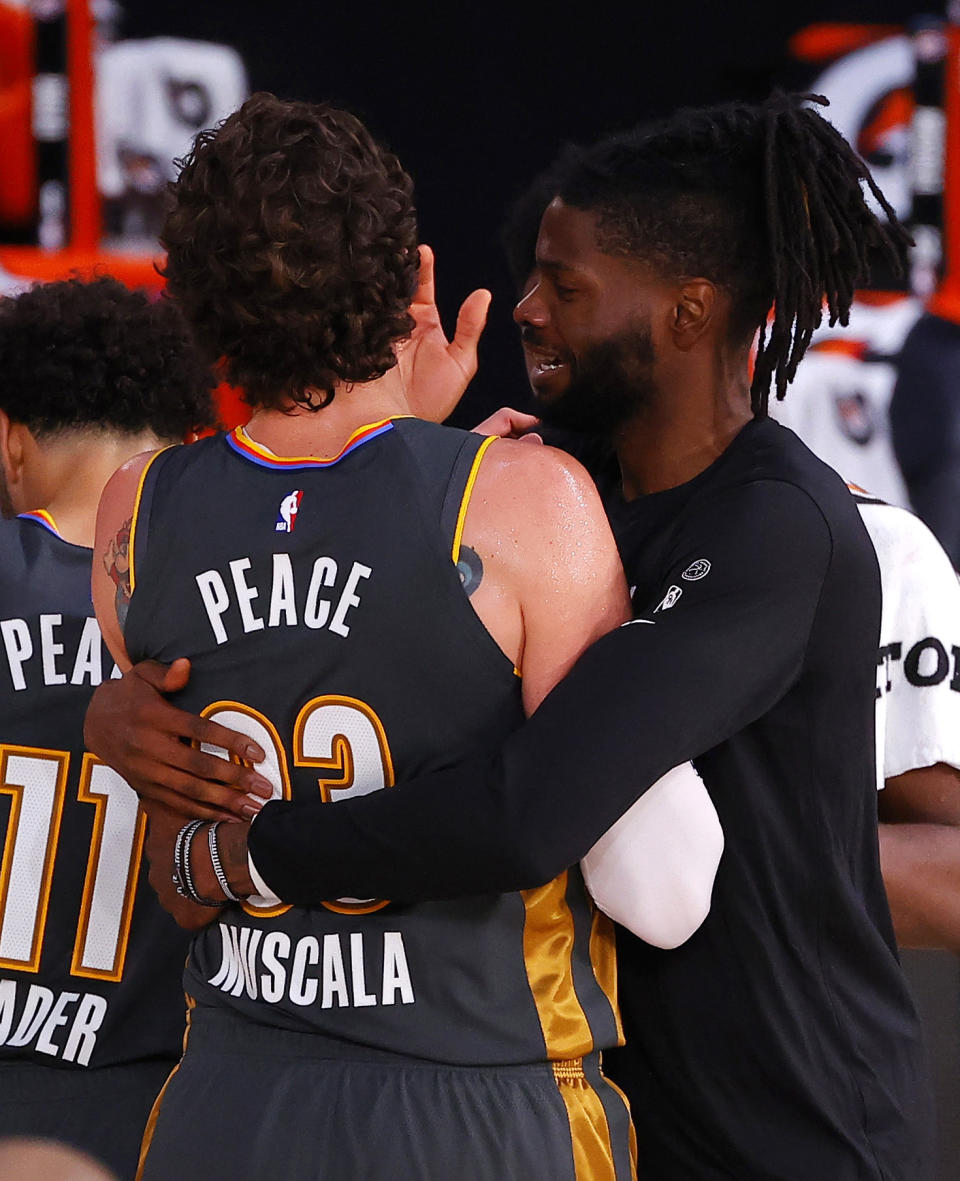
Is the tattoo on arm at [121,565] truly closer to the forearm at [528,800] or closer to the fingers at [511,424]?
the forearm at [528,800]

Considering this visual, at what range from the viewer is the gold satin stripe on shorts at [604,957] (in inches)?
52.8

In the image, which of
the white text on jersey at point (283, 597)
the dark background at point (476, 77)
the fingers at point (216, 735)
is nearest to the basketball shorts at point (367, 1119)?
the fingers at point (216, 735)

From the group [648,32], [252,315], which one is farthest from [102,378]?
[648,32]

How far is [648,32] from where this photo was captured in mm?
3951

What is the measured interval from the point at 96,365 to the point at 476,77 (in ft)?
7.17

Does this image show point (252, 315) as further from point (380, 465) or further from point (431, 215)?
point (431, 215)

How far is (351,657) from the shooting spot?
1.23 meters

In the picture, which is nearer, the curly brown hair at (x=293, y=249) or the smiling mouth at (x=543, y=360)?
the curly brown hair at (x=293, y=249)

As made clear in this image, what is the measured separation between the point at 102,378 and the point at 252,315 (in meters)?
0.81

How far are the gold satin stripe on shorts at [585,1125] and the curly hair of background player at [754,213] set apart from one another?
0.72m

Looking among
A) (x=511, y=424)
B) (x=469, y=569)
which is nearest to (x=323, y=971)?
(x=469, y=569)

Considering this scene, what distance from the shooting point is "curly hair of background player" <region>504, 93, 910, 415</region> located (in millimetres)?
1536

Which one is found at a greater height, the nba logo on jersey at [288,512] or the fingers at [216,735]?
the nba logo on jersey at [288,512]

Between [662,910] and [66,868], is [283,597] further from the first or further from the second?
[66,868]
